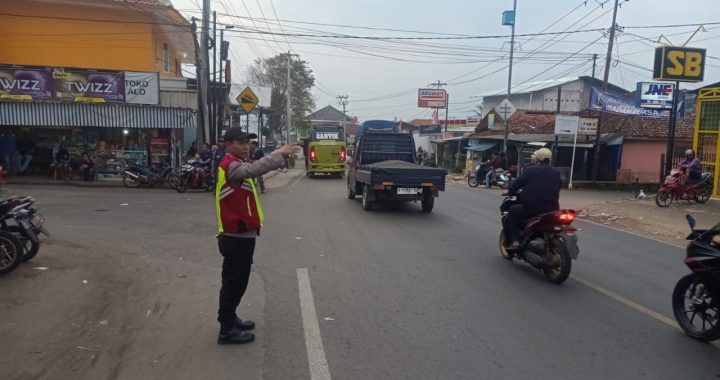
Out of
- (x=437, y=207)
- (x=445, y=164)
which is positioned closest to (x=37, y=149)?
(x=437, y=207)

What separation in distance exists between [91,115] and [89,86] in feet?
3.38

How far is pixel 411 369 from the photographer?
13.3 feet

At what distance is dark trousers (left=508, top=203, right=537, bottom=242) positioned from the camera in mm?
7281

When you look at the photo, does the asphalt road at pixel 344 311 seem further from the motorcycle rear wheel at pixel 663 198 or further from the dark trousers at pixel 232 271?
the motorcycle rear wheel at pixel 663 198

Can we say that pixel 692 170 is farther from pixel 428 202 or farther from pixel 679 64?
pixel 428 202

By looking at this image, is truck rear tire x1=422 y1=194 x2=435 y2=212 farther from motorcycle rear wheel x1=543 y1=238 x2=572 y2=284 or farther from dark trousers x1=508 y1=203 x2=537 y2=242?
motorcycle rear wheel x1=543 y1=238 x2=572 y2=284

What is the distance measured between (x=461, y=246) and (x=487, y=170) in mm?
17397

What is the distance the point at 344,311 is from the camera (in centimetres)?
539

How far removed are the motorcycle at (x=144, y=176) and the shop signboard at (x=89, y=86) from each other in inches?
99.7

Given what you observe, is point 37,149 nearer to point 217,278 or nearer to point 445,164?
point 217,278

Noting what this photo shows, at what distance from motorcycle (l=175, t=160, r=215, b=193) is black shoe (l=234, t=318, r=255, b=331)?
13.8m

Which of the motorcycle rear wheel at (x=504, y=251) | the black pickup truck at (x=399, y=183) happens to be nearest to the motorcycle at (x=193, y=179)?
the black pickup truck at (x=399, y=183)

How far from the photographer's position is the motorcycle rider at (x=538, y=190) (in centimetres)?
700

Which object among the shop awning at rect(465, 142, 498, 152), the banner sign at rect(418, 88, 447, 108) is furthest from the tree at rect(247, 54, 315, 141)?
the shop awning at rect(465, 142, 498, 152)
